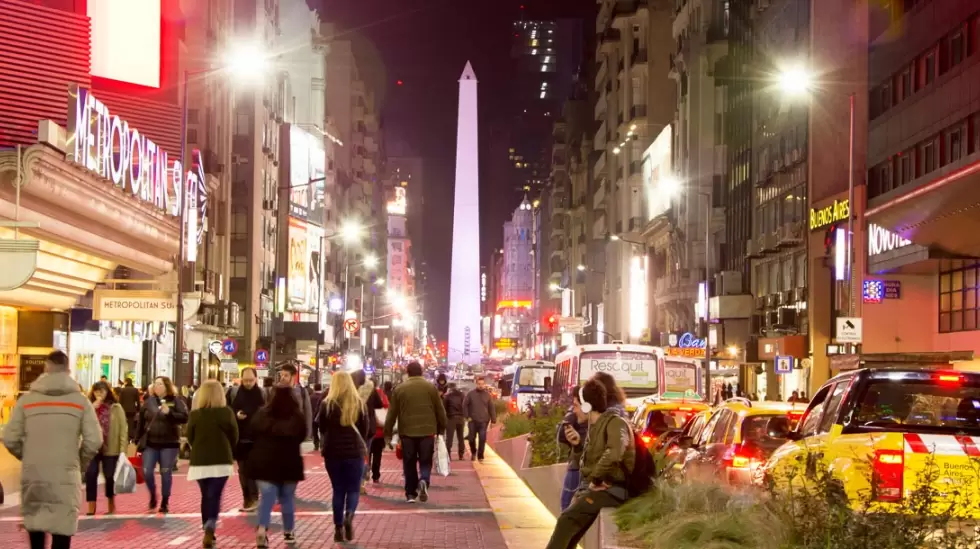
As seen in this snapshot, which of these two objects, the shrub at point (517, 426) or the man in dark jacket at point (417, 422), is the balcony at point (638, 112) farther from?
the man in dark jacket at point (417, 422)

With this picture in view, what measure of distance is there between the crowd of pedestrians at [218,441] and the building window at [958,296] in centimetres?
2263

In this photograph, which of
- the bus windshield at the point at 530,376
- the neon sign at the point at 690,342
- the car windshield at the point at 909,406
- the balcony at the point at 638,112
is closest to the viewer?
the car windshield at the point at 909,406

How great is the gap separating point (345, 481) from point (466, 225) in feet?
430

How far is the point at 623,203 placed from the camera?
107 meters

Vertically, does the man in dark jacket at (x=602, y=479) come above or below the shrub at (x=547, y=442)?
above

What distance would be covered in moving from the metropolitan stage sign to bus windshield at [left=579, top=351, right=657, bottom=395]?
995 centimetres

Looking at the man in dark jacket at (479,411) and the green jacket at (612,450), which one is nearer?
the green jacket at (612,450)

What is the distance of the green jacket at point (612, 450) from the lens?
10.8 m

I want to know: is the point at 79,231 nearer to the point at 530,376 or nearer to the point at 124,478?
the point at 124,478

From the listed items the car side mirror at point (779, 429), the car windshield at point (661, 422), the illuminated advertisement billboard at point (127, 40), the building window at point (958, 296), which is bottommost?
the car windshield at point (661, 422)

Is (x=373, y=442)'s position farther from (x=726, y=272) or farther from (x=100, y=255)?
(x=726, y=272)

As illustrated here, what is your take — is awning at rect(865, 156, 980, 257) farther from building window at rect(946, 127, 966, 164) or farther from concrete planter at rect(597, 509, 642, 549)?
concrete planter at rect(597, 509, 642, 549)

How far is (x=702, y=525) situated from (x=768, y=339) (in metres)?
51.1

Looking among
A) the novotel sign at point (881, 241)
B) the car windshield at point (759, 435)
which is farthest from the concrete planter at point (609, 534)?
the novotel sign at point (881, 241)
